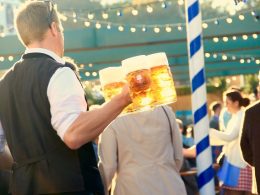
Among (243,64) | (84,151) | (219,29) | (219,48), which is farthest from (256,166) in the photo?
(243,64)

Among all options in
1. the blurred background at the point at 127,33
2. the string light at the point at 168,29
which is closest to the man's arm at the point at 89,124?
the blurred background at the point at 127,33

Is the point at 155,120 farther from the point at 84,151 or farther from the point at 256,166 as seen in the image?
the point at 84,151

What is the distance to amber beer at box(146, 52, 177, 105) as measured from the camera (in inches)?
118

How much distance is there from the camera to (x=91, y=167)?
10.8ft

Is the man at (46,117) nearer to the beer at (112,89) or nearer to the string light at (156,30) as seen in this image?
the beer at (112,89)

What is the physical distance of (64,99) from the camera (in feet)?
10.0

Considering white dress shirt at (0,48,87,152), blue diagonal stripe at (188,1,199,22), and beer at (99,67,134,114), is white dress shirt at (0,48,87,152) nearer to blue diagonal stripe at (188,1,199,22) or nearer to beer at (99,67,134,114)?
beer at (99,67,134,114)

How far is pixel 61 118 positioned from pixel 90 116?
0.13 metres

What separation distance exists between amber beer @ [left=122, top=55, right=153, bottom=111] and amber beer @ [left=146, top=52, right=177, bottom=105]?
30mm

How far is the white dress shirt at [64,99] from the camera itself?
3033 mm

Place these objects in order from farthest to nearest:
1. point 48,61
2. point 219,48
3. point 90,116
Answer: point 219,48 → point 48,61 → point 90,116

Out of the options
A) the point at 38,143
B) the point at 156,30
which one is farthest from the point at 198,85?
the point at 156,30

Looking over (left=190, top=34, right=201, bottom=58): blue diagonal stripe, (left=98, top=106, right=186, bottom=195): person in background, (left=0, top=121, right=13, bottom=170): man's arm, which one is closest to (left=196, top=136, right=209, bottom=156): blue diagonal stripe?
(left=190, top=34, right=201, bottom=58): blue diagonal stripe

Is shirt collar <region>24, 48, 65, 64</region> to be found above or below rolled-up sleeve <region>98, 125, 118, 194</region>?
above
